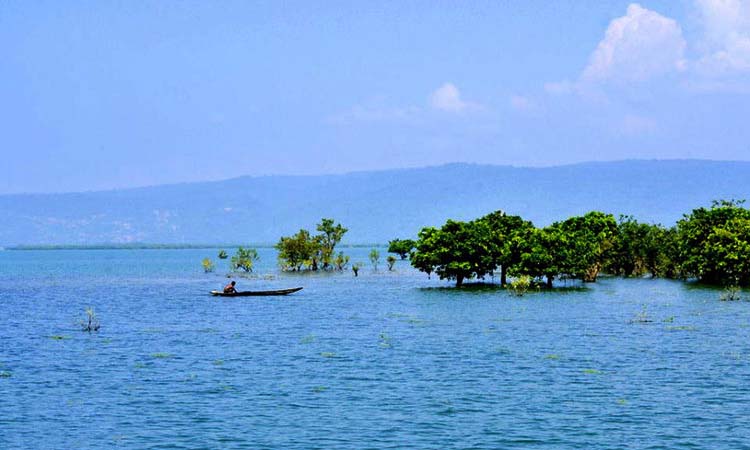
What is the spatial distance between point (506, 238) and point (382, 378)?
75870 mm

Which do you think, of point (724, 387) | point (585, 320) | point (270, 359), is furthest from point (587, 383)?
point (585, 320)

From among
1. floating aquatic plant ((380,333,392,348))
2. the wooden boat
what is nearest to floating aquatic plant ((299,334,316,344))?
floating aquatic plant ((380,333,392,348))

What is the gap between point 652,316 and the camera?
3219 inches

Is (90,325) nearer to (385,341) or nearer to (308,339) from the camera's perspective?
(308,339)

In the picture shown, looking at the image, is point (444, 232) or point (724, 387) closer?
point (724, 387)

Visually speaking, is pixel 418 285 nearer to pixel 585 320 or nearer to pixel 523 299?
pixel 523 299

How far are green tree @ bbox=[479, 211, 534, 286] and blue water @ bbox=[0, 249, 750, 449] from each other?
24.5 metres

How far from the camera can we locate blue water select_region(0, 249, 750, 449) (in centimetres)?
3753

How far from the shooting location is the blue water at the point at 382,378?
37.5 metres

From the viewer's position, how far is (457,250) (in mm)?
120250

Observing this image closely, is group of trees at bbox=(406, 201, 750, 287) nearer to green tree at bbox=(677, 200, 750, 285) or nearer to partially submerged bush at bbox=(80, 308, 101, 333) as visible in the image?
green tree at bbox=(677, 200, 750, 285)

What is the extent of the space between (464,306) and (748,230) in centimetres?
4450

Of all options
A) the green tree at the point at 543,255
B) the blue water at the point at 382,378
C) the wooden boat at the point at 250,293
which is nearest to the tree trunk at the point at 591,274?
the green tree at the point at 543,255

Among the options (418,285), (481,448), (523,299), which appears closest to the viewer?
(481,448)
